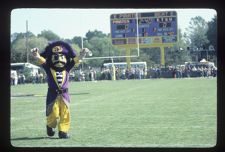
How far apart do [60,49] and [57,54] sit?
4 centimetres

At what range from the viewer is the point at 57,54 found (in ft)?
12.3

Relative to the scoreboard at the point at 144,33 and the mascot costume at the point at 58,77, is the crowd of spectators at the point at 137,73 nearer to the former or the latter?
the scoreboard at the point at 144,33

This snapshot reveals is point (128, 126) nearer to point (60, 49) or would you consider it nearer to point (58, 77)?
point (58, 77)

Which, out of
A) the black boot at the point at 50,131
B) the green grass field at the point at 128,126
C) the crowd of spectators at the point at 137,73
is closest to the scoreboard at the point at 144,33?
the crowd of spectators at the point at 137,73

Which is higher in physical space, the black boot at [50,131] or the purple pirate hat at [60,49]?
the purple pirate hat at [60,49]

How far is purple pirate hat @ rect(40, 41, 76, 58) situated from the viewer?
374 centimetres

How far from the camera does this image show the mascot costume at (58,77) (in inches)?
148

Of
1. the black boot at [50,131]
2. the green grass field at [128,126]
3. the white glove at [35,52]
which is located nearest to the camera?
the white glove at [35,52]

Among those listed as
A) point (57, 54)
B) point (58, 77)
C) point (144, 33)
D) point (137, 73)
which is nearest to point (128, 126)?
point (58, 77)

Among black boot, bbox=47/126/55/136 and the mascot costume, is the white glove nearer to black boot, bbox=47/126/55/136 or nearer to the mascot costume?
the mascot costume

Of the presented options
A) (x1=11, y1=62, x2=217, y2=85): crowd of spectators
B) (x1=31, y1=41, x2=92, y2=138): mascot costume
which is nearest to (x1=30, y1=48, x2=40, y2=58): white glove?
(x1=31, y1=41, x2=92, y2=138): mascot costume
